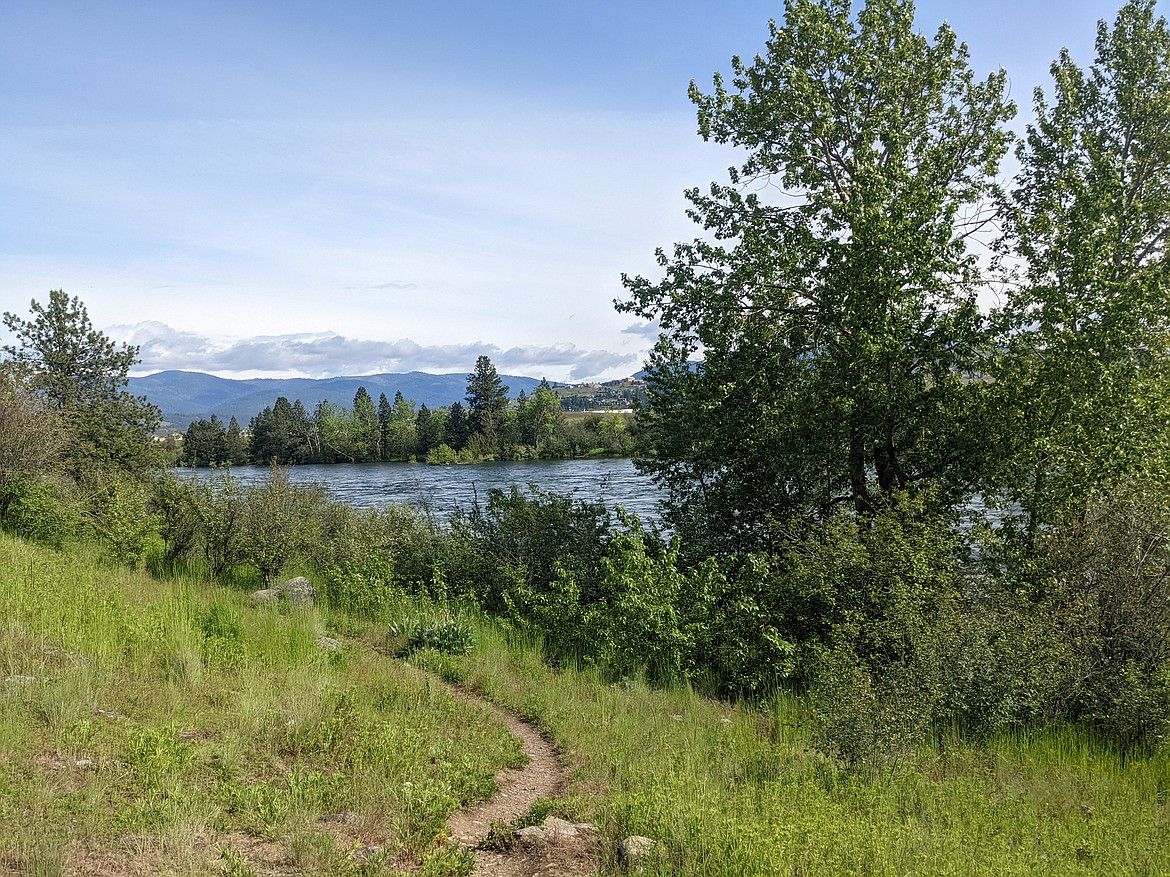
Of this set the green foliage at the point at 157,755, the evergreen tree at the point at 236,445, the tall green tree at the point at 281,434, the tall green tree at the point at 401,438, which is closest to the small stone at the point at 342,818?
the green foliage at the point at 157,755

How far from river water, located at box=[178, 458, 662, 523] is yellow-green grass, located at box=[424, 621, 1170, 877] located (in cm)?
1183

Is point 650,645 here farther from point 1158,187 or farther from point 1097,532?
point 1158,187

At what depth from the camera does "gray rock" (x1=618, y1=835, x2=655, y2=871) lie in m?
5.02

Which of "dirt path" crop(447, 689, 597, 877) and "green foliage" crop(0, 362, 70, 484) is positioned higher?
"green foliage" crop(0, 362, 70, 484)

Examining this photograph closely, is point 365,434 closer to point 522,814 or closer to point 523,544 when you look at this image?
point 523,544

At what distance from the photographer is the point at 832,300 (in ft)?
42.5

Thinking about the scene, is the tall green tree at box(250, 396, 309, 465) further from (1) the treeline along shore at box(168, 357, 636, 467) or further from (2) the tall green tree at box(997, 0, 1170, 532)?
(2) the tall green tree at box(997, 0, 1170, 532)

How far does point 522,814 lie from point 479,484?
56.8 meters

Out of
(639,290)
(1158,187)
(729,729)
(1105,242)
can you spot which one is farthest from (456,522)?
(1158,187)

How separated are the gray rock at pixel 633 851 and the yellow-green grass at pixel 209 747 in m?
1.25

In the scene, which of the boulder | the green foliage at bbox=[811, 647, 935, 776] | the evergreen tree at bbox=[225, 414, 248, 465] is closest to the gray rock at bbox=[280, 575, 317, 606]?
the boulder

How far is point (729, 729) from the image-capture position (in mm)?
8703

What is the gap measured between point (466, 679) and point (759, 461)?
7.26 metres

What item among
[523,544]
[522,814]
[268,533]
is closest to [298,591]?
[268,533]
